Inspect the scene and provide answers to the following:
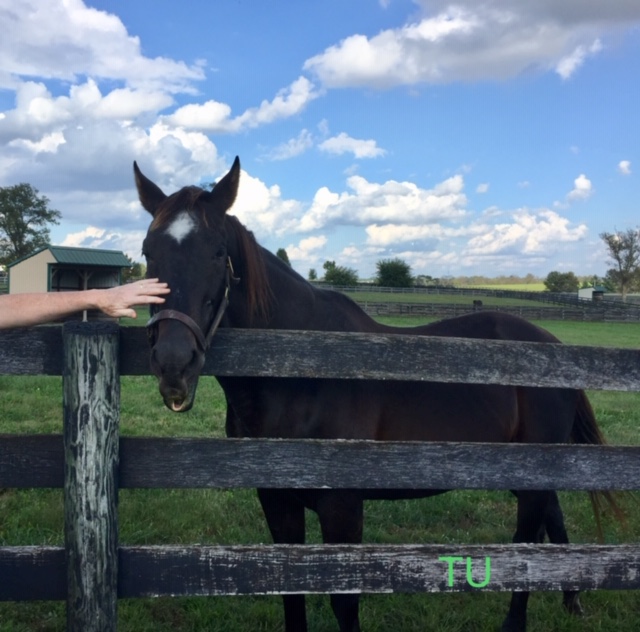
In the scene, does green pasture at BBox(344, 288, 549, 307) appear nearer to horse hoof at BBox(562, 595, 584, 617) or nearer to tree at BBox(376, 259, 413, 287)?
tree at BBox(376, 259, 413, 287)

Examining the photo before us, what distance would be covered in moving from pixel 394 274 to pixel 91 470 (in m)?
69.1

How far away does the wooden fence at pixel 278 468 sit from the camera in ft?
8.21

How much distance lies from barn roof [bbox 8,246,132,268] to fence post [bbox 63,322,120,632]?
25.0 m

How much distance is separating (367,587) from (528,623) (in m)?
2.08

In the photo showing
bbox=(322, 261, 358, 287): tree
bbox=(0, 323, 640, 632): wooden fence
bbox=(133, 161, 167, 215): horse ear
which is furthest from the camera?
bbox=(322, 261, 358, 287): tree

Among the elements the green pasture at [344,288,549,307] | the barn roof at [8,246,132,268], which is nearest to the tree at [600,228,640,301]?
the green pasture at [344,288,549,307]

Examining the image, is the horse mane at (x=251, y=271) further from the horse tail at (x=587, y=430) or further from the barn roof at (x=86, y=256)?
the barn roof at (x=86, y=256)

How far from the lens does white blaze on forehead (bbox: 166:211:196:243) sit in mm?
2686

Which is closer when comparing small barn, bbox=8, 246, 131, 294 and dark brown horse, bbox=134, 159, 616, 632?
dark brown horse, bbox=134, 159, 616, 632

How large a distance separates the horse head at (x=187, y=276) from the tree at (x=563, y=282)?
3734 inches

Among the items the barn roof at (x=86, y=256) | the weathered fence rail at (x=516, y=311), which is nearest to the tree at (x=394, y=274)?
the weathered fence rail at (x=516, y=311)

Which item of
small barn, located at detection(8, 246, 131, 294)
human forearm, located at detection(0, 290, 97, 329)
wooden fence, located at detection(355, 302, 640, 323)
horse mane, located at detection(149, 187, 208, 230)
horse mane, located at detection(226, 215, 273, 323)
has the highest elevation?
small barn, located at detection(8, 246, 131, 294)

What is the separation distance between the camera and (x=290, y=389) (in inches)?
124

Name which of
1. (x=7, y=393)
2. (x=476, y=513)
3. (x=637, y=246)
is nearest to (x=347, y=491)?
(x=476, y=513)
